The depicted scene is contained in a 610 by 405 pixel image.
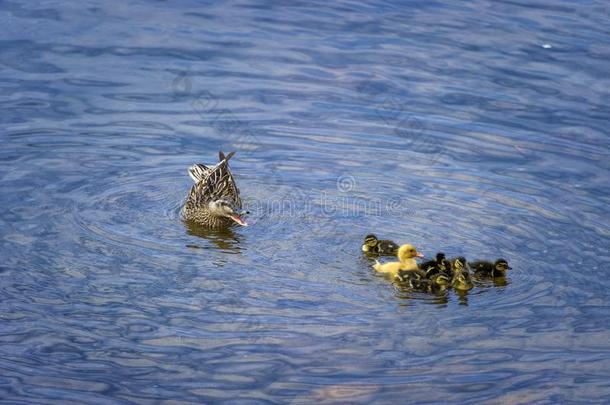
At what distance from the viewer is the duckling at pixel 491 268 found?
10.4m

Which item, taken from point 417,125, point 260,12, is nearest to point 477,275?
point 417,125

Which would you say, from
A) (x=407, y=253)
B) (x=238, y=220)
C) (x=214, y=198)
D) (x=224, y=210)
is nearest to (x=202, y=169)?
(x=214, y=198)

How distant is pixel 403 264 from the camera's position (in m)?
10.5

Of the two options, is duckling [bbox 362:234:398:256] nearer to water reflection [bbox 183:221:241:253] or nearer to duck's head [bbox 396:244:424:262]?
duck's head [bbox 396:244:424:262]

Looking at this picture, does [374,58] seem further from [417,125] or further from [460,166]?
[460,166]

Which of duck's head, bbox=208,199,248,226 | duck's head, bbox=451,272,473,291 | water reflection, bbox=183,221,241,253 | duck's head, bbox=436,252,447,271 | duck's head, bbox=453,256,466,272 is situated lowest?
water reflection, bbox=183,221,241,253

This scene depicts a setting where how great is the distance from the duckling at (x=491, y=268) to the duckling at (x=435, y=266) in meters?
0.29

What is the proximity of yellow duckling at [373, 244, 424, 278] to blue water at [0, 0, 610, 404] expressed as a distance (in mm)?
196

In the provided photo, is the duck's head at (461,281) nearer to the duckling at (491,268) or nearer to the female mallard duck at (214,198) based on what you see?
the duckling at (491,268)

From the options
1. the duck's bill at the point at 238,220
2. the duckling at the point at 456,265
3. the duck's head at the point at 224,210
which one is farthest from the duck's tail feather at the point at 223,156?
the duckling at the point at 456,265

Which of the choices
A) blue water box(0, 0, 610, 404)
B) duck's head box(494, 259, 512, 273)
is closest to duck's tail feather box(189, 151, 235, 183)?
blue water box(0, 0, 610, 404)

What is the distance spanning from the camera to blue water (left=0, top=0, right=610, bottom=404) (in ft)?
29.2

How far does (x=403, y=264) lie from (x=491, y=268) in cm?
81

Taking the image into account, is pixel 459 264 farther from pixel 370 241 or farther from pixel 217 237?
pixel 217 237
